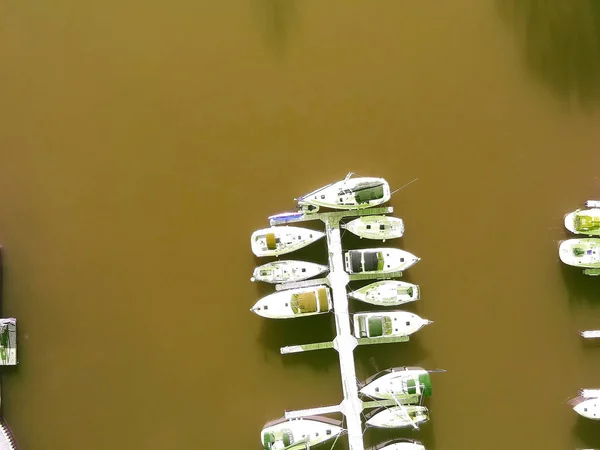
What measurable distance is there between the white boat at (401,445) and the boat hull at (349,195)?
4.94 ft

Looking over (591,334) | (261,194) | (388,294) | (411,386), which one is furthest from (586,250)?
(261,194)

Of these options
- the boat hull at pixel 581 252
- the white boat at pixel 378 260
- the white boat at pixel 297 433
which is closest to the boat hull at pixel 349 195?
the white boat at pixel 378 260

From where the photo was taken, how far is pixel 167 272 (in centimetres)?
365

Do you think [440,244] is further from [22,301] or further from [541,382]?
[22,301]

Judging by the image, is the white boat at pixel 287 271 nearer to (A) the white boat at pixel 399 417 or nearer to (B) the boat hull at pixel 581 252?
(A) the white boat at pixel 399 417

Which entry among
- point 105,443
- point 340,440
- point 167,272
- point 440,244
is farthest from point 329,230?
point 105,443

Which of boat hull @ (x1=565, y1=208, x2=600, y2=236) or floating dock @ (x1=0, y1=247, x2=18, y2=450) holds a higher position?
boat hull @ (x1=565, y1=208, x2=600, y2=236)

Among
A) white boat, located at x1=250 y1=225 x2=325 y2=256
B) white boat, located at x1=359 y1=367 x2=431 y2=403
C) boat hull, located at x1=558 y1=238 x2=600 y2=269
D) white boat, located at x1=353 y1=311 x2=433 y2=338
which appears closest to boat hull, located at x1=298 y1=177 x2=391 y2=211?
white boat, located at x1=250 y1=225 x2=325 y2=256

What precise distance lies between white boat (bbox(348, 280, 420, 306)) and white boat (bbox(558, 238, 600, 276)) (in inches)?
39.8

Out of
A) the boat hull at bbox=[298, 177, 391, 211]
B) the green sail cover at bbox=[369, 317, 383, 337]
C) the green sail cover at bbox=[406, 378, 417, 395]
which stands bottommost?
the green sail cover at bbox=[406, 378, 417, 395]

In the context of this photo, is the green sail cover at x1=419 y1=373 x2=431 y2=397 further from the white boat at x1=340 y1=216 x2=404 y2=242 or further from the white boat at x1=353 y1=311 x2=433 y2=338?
the white boat at x1=340 y1=216 x2=404 y2=242

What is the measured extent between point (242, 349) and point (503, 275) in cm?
180

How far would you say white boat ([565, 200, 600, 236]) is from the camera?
11.3ft

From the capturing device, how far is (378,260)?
11.1 ft
